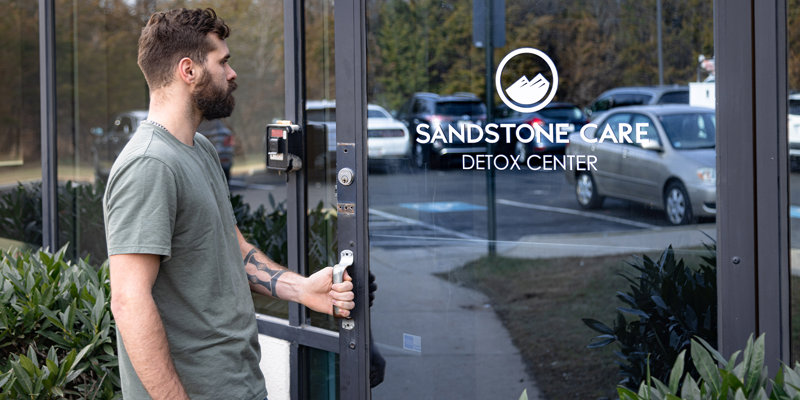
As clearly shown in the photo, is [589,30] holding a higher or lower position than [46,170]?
higher

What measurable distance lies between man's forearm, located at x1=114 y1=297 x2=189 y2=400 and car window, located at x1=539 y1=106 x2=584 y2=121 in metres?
1.64

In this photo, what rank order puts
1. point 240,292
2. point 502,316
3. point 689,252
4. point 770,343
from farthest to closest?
point 502,316 → point 689,252 → point 770,343 → point 240,292

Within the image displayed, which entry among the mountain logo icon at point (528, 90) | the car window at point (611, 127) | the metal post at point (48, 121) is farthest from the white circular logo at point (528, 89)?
the metal post at point (48, 121)

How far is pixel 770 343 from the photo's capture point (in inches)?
109

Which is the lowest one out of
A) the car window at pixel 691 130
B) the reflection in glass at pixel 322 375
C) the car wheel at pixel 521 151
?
the reflection in glass at pixel 322 375

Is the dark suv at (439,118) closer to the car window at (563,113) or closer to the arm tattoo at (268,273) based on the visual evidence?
the car window at (563,113)

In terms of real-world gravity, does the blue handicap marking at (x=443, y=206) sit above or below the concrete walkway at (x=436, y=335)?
Answer: above

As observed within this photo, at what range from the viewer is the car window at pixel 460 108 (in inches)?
132

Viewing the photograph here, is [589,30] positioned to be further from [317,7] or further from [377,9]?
[317,7]

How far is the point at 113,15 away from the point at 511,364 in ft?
12.4

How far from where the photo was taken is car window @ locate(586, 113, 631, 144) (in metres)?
3.07

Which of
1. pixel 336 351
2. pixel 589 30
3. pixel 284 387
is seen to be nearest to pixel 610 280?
pixel 589 30

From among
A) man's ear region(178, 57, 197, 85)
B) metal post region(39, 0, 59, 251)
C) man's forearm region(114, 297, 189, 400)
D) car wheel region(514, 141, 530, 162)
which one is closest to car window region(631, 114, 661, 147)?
car wheel region(514, 141, 530, 162)

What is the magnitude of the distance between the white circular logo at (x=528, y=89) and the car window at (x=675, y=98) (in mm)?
391
